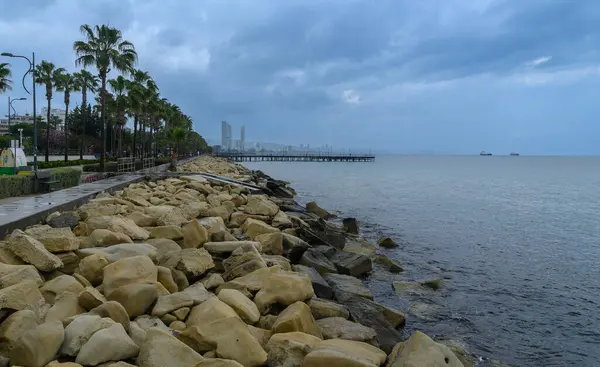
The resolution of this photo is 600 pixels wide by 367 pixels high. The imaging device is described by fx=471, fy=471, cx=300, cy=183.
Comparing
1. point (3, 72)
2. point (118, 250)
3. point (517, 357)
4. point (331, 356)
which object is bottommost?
point (517, 357)

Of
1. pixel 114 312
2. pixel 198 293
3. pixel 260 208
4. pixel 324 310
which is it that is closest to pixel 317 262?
pixel 324 310

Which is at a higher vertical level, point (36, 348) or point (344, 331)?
point (36, 348)

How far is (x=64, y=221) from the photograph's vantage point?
768 cm

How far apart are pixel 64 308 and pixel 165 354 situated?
1293mm

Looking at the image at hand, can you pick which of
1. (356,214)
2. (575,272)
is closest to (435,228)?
(356,214)

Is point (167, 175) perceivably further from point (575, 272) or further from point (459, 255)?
point (575, 272)

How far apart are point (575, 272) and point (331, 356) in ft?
34.1

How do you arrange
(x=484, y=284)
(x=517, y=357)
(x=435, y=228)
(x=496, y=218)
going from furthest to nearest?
(x=496, y=218) → (x=435, y=228) → (x=484, y=284) → (x=517, y=357)

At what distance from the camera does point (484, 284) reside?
412 inches

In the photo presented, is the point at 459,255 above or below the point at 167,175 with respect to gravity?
below

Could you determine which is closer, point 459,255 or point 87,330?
point 87,330

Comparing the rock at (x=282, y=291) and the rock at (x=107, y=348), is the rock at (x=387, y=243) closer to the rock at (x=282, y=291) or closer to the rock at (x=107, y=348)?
the rock at (x=282, y=291)

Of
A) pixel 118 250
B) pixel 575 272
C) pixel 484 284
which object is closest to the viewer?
pixel 118 250

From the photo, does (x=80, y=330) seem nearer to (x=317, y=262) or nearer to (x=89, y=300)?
(x=89, y=300)
